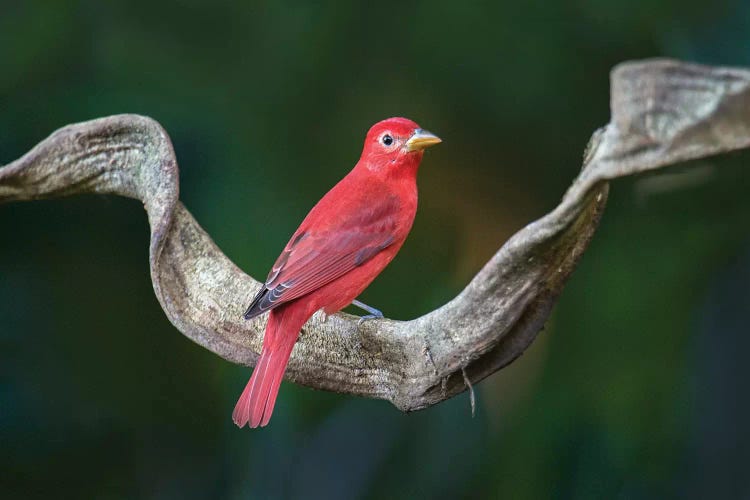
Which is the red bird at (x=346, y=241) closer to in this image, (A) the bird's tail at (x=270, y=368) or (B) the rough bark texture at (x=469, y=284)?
(A) the bird's tail at (x=270, y=368)

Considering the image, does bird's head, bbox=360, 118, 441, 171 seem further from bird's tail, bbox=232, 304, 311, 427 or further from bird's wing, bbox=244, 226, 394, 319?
bird's tail, bbox=232, 304, 311, 427

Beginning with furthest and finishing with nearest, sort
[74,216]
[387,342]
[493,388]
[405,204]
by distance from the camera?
[74,216], [493,388], [405,204], [387,342]

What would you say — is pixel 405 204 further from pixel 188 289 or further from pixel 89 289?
pixel 89 289

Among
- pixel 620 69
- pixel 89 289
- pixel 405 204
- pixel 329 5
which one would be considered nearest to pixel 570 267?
pixel 620 69

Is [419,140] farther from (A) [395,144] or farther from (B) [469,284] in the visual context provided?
(B) [469,284]

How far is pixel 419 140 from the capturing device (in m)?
2.51

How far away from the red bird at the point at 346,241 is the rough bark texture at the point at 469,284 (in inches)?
5.4

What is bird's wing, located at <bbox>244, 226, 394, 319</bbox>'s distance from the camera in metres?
2.30

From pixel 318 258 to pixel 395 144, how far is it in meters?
0.39

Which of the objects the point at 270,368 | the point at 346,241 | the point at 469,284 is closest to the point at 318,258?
the point at 346,241

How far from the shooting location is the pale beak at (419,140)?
98.0 inches

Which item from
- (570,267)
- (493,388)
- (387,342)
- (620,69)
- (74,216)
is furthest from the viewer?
(74,216)

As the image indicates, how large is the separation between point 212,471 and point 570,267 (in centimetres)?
197

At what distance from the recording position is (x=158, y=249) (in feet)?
7.97
